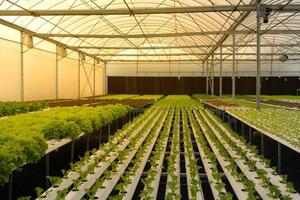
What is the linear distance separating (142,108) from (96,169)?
11697mm

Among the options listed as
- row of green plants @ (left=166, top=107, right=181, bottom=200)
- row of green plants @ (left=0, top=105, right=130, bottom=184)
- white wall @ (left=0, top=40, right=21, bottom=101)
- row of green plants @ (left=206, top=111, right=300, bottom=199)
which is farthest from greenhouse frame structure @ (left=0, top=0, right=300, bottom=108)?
row of green plants @ (left=0, top=105, right=130, bottom=184)

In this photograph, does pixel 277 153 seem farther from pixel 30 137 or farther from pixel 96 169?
pixel 30 137

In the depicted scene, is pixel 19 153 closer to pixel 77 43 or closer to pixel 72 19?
pixel 72 19

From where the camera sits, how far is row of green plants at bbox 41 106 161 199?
4.74 m

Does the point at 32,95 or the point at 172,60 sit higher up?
the point at 172,60

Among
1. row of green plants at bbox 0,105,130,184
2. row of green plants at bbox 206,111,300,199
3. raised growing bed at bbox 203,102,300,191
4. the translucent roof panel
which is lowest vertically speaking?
raised growing bed at bbox 203,102,300,191

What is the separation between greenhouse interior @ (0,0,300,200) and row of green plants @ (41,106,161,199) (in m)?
0.02

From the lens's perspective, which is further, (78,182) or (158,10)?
(158,10)

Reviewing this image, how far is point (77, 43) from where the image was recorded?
30109mm

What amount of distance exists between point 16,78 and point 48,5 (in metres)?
4.60

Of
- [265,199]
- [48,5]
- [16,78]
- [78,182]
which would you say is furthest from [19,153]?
[16,78]

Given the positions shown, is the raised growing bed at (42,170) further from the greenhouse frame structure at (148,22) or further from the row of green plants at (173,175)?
the greenhouse frame structure at (148,22)

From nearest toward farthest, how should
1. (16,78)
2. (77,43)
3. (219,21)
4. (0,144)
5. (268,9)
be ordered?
(0,144), (268,9), (16,78), (219,21), (77,43)

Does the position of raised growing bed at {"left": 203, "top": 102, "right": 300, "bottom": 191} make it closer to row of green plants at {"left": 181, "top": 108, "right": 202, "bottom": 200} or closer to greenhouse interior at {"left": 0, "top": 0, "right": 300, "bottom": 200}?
greenhouse interior at {"left": 0, "top": 0, "right": 300, "bottom": 200}
